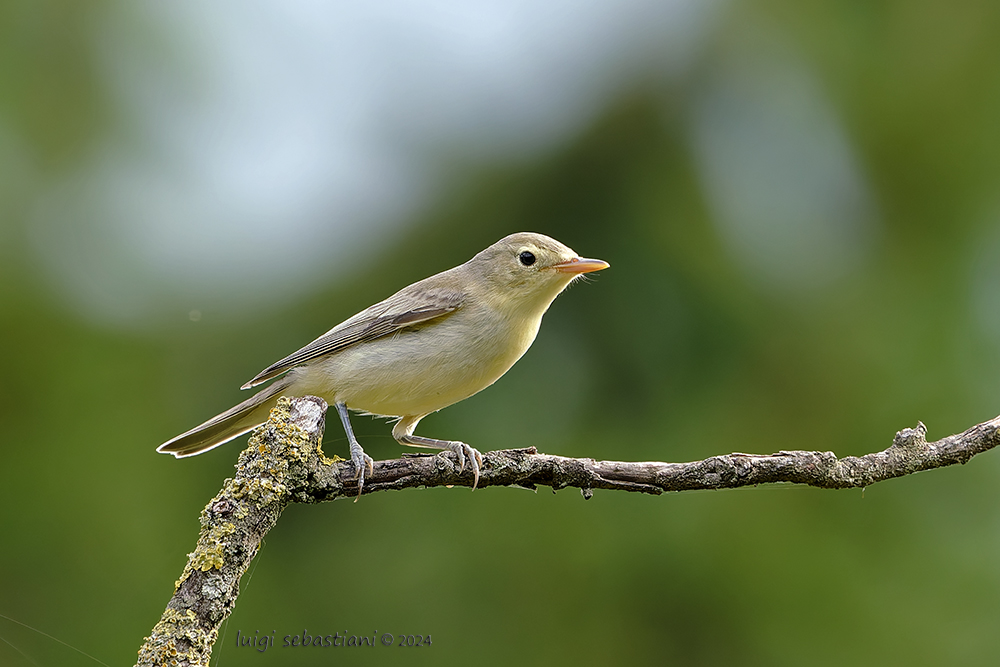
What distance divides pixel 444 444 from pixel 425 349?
19.3 inches

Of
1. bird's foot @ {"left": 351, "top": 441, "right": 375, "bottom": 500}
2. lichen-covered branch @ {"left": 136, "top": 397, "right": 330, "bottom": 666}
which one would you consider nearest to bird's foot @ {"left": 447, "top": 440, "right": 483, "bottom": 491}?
bird's foot @ {"left": 351, "top": 441, "right": 375, "bottom": 500}

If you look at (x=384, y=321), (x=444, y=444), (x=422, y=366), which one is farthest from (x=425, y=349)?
(x=444, y=444)

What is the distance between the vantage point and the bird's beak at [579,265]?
14.4ft

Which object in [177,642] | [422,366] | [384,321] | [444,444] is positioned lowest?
[177,642]

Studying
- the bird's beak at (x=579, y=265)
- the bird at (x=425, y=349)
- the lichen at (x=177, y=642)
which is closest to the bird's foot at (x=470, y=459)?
the bird at (x=425, y=349)

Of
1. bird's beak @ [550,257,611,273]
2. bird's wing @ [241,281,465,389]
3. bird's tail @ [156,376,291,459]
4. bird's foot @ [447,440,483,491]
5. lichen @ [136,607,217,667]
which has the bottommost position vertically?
lichen @ [136,607,217,667]

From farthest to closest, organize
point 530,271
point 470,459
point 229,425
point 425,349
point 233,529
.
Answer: point 530,271
point 229,425
point 425,349
point 470,459
point 233,529

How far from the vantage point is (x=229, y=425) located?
4426 millimetres

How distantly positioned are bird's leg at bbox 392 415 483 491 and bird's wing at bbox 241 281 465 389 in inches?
21.1

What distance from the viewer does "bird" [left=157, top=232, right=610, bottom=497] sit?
4129mm

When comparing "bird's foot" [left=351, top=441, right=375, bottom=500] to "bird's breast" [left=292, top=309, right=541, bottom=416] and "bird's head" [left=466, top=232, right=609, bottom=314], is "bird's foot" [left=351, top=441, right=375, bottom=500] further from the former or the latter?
"bird's head" [left=466, top=232, right=609, bottom=314]

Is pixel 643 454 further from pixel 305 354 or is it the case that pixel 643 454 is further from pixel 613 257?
pixel 305 354

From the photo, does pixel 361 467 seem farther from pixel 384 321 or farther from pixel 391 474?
pixel 384 321

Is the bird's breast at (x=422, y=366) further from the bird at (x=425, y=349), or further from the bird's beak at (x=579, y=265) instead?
the bird's beak at (x=579, y=265)
